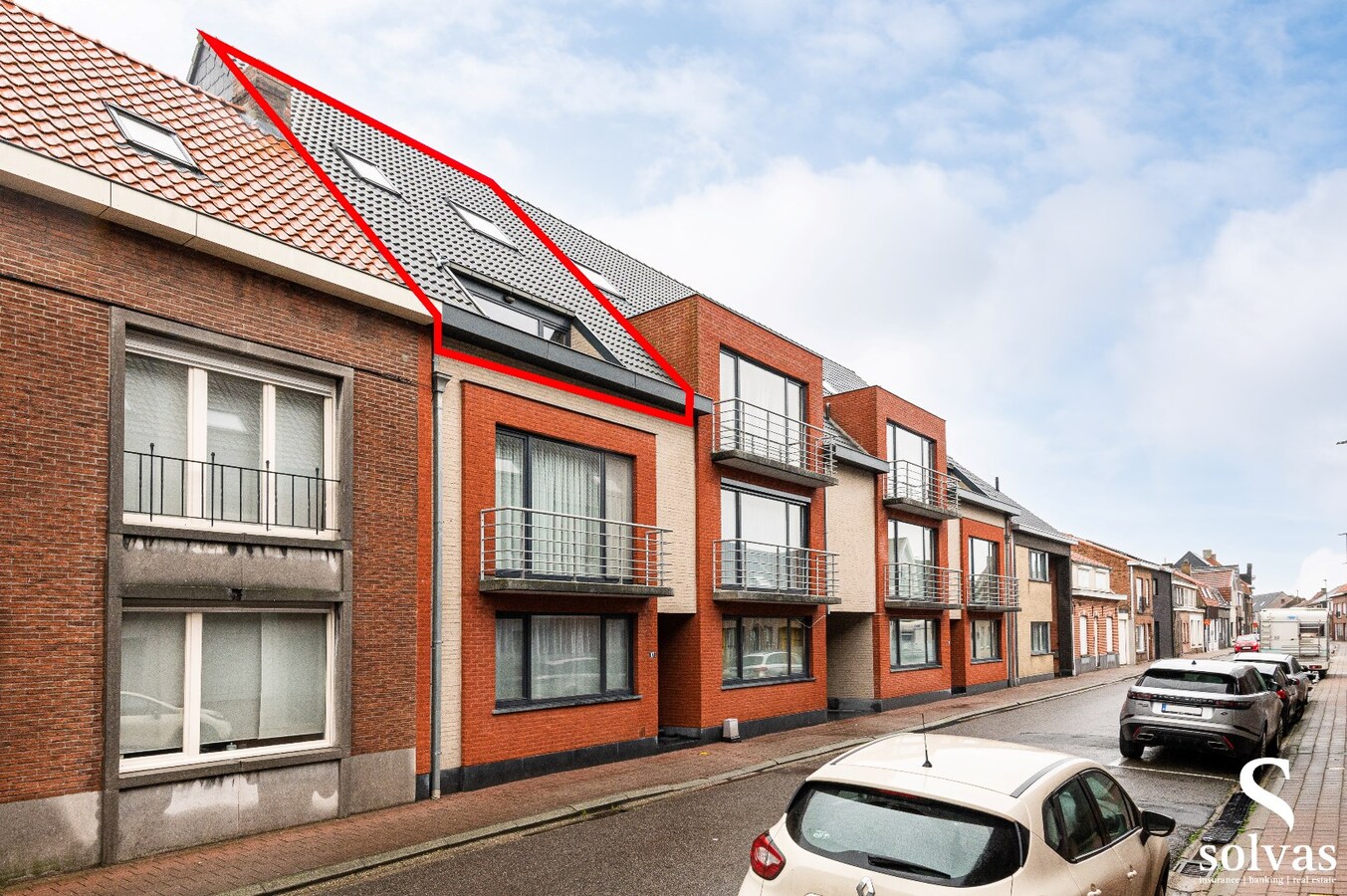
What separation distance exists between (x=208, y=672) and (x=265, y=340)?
3552 mm

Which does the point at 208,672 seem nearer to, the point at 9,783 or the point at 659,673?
the point at 9,783

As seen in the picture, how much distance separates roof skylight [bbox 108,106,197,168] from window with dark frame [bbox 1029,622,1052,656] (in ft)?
101

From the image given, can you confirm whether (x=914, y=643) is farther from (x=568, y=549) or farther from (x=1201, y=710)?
(x=568, y=549)

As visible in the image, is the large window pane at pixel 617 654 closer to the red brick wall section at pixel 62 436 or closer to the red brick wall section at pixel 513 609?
the red brick wall section at pixel 513 609

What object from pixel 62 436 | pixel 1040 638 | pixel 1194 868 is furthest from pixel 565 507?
pixel 1040 638

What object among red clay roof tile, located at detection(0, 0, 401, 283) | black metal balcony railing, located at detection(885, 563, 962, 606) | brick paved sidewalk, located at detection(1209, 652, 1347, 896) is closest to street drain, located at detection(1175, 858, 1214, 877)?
brick paved sidewalk, located at detection(1209, 652, 1347, 896)

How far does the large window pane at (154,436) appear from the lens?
31.1ft

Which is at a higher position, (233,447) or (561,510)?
(233,447)

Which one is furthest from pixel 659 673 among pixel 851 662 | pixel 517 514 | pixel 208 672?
pixel 208 672

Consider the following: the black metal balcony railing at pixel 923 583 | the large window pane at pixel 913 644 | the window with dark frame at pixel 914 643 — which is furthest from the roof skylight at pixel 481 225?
the large window pane at pixel 913 644

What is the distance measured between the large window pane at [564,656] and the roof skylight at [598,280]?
8.04m

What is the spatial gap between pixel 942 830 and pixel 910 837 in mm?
164

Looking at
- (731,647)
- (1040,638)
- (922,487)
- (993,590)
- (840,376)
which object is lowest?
(1040,638)

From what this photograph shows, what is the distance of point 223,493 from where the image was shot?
10.2 meters
